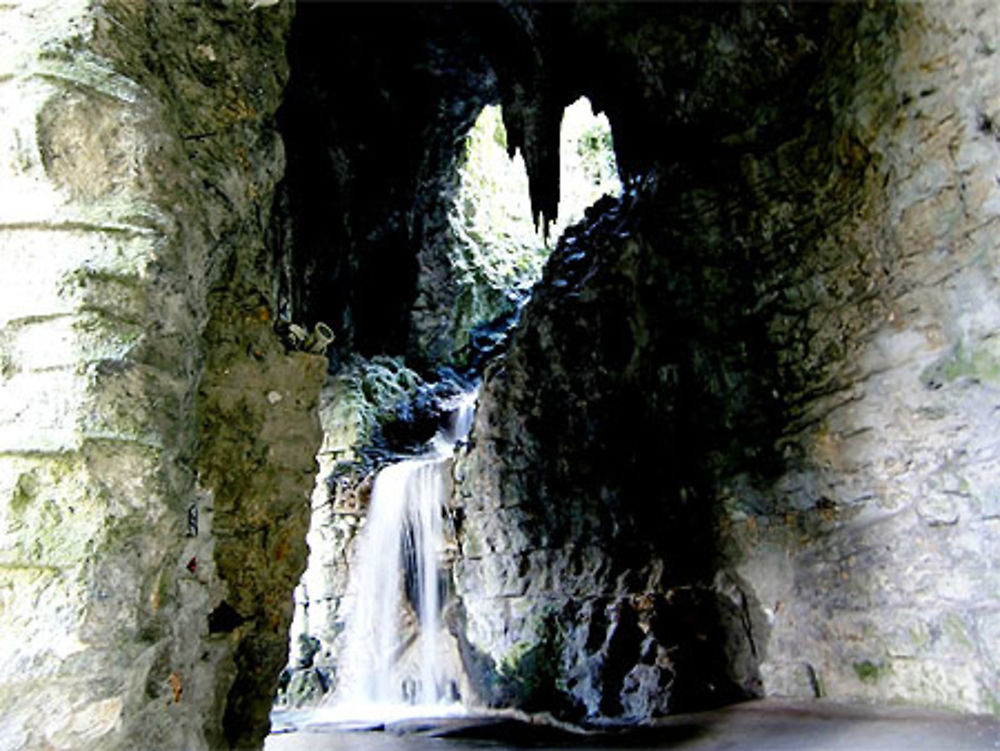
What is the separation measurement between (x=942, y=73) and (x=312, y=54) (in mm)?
7535

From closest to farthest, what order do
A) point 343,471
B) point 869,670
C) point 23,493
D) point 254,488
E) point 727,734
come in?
point 23,493, point 254,488, point 727,734, point 869,670, point 343,471

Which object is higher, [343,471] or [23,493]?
[343,471]

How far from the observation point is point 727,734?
182 inches

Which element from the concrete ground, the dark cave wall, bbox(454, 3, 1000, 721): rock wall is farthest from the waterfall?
the dark cave wall

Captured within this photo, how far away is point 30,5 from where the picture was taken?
Result: 1879mm

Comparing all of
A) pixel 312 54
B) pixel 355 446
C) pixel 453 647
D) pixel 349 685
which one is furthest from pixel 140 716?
pixel 312 54

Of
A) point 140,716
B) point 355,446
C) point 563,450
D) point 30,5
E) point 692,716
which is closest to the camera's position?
point 140,716

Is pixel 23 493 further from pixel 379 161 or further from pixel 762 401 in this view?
pixel 379 161

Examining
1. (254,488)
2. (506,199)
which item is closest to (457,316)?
(506,199)

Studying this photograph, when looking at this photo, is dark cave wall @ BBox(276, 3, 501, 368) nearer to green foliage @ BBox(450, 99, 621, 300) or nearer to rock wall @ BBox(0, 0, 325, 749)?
green foliage @ BBox(450, 99, 621, 300)

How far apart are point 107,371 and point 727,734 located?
4.51 metres

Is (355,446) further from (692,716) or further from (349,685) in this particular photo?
(692,716)

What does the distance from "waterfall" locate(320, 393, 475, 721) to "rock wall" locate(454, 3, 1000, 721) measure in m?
0.54

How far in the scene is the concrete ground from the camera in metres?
3.79
